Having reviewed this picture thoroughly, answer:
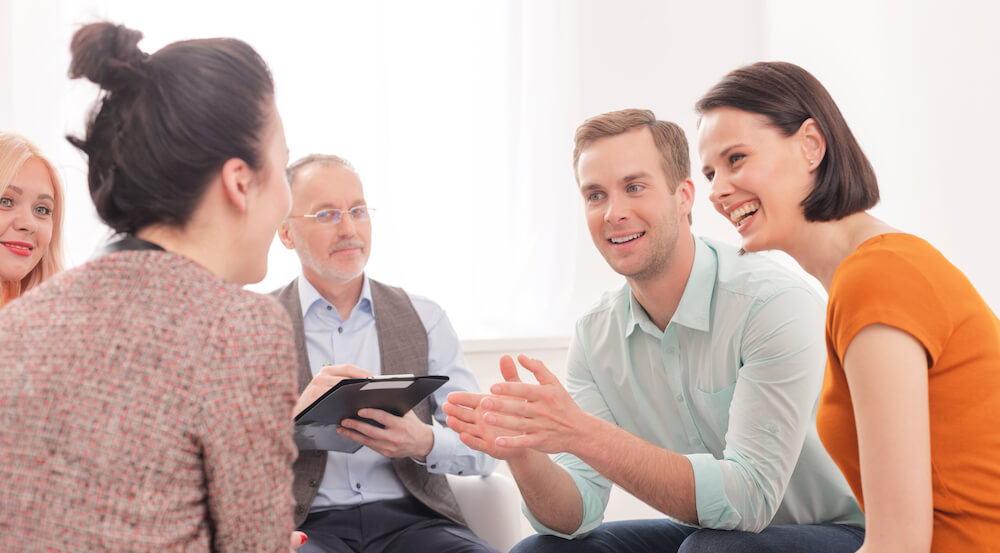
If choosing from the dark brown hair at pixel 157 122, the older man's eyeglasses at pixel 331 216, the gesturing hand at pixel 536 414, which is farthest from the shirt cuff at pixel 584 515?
the dark brown hair at pixel 157 122

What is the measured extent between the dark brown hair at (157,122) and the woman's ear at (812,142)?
39.9 inches

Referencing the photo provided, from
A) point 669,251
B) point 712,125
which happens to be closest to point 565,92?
point 669,251

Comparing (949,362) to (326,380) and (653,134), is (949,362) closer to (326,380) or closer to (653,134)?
(653,134)

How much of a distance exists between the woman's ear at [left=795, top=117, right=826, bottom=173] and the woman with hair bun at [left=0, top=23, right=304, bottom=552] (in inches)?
40.3

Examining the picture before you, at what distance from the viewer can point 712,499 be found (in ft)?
5.95

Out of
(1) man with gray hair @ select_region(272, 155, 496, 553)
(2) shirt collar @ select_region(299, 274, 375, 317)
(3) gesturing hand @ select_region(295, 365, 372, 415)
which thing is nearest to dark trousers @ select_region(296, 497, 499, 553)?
(1) man with gray hair @ select_region(272, 155, 496, 553)

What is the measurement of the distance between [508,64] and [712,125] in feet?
6.62

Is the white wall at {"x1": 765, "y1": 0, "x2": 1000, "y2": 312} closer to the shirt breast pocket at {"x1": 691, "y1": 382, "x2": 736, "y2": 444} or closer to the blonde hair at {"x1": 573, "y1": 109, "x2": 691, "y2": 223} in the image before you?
the blonde hair at {"x1": 573, "y1": 109, "x2": 691, "y2": 223}

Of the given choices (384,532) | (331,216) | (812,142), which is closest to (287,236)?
(331,216)

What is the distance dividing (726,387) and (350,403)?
2.91 feet

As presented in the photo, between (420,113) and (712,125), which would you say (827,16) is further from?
(712,125)

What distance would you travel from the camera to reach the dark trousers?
7.02 feet

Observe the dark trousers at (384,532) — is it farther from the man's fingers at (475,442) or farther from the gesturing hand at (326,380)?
the man's fingers at (475,442)

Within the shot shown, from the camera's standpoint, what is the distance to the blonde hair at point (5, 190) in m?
2.18
